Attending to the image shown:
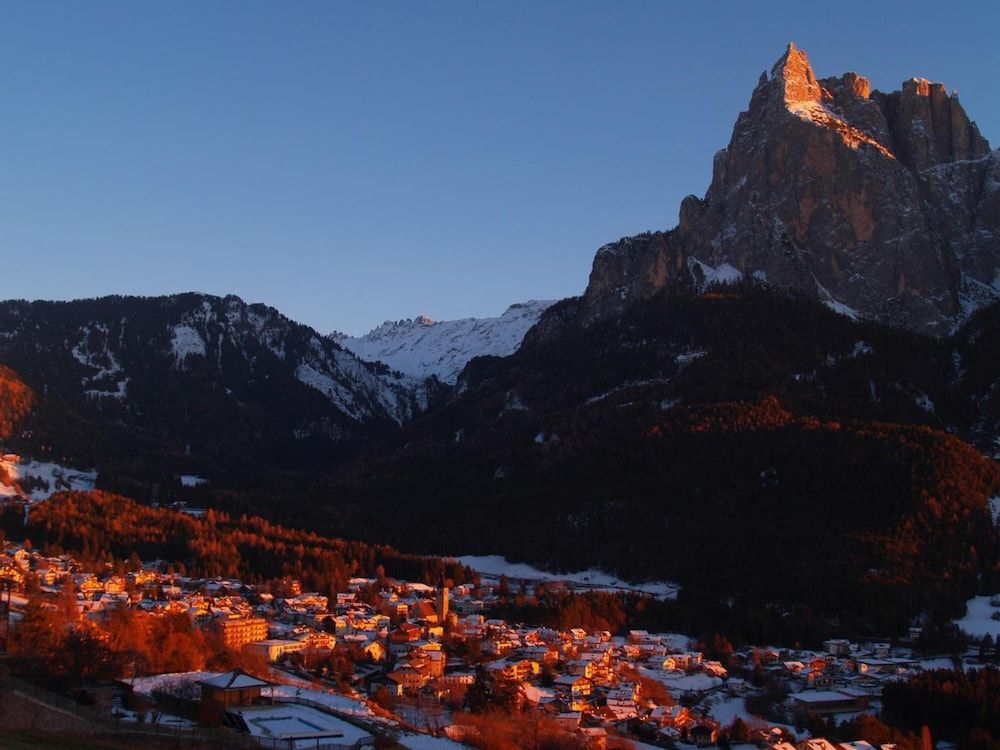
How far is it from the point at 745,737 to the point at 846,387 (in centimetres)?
10226

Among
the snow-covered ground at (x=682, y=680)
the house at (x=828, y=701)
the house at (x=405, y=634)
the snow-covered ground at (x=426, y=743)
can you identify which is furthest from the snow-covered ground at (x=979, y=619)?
the snow-covered ground at (x=426, y=743)

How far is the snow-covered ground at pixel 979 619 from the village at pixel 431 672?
9326 millimetres

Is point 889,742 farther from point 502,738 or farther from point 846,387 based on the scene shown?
point 846,387

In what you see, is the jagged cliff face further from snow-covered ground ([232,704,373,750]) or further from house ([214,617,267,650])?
snow-covered ground ([232,704,373,750])

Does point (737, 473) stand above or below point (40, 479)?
above

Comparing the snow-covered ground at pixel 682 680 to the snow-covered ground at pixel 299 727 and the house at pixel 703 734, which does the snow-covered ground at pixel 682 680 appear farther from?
the snow-covered ground at pixel 299 727

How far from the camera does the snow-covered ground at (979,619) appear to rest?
321ft

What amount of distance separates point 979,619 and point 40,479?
111942 millimetres

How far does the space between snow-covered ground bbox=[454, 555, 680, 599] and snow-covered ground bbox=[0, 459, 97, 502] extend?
171ft

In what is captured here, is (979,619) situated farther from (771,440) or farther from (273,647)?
(273,647)

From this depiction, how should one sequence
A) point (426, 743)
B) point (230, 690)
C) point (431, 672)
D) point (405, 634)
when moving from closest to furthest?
1. point (426, 743)
2. point (230, 690)
3. point (431, 672)
4. point (405, 634)

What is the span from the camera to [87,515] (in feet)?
423

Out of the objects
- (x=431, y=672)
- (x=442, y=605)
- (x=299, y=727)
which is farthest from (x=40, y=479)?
(x=299, y=727)

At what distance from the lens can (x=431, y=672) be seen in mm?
72688
